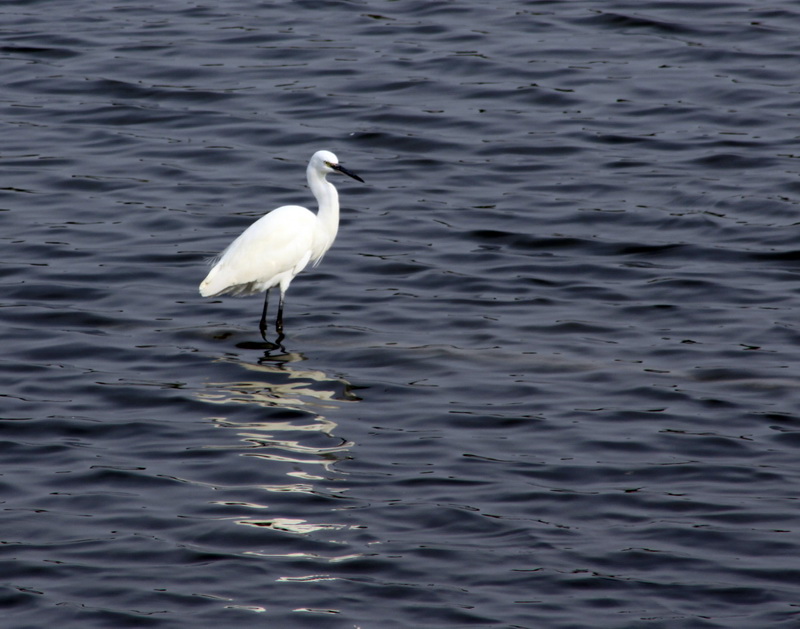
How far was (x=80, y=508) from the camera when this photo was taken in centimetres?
703

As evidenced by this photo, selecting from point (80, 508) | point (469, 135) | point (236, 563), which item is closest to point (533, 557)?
point (236, 563)

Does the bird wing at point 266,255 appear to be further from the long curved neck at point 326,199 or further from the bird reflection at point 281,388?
the bird reflection at point 281,388

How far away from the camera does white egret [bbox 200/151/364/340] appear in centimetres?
992

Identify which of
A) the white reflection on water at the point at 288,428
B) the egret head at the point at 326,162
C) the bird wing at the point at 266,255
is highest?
the egret head at the point at 326,162

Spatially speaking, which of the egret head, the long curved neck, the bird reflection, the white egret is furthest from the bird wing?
the bird reflection

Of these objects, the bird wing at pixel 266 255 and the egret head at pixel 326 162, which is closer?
the bird wing at pixel 266 255

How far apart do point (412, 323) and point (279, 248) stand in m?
1.19

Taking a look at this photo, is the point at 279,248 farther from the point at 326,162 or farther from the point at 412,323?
the point at 412,323

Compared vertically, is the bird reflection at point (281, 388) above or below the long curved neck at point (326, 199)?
below

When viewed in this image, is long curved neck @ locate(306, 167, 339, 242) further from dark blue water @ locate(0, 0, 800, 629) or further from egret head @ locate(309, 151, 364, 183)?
dark blue water @ locate(0, 0, 800, 629)

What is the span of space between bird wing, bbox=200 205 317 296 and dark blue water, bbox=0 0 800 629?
376 mm

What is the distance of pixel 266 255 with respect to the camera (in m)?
9.95

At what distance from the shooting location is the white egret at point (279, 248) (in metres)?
9.92

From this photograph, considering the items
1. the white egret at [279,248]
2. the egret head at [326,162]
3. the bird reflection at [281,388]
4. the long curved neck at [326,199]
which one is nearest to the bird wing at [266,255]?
the white egret at [279,248]
